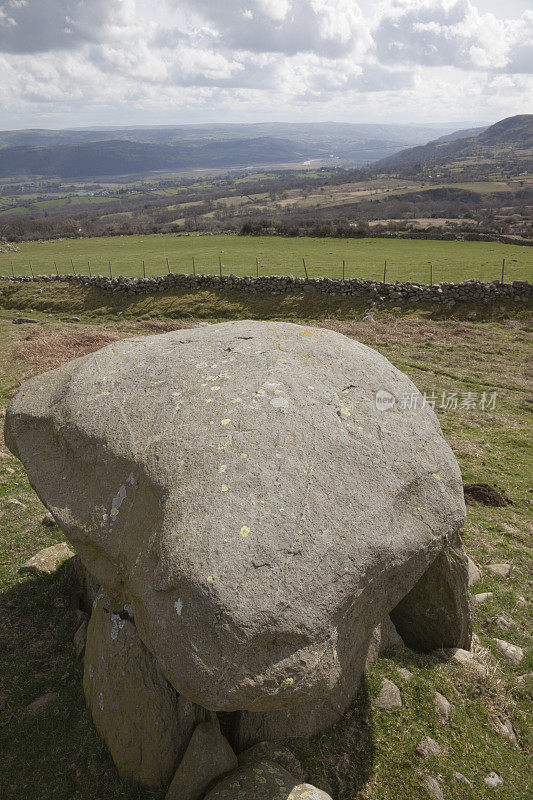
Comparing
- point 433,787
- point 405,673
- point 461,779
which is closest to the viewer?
point 433,787

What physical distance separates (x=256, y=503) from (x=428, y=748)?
14.5 ft

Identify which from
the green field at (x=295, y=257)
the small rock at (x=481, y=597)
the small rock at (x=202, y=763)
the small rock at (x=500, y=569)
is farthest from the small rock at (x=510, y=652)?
the green field at (x=295, y=257)

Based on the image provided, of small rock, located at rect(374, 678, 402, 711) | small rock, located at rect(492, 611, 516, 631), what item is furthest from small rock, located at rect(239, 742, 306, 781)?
small rock, located at rect(492, 611, 516, 631)

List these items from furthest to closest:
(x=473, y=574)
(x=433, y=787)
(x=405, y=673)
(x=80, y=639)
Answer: (x=473, y=574)
(x=80, y=639)
(x=405, y=673)
(x=433, y=787)

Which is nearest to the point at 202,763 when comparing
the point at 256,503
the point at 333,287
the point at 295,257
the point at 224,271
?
the point at 256,503

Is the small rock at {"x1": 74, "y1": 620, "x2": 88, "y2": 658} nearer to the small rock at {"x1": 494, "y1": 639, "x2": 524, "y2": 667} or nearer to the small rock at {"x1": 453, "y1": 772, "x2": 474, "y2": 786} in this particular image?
the small rock at {"x1": 453, "y1": 772, "x2": 474, "y2": 786}

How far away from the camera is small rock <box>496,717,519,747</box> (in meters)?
7.08

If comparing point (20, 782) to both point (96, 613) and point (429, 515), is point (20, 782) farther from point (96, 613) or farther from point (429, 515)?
point (429, 515)

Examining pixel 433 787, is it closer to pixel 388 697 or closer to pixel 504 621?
pixel 388 697

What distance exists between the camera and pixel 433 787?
20.4 ft

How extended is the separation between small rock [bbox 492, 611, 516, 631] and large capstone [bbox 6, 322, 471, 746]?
1.21 m

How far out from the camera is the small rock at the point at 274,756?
20.1 ft

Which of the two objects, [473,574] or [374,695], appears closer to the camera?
[374,695]

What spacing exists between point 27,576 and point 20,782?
441cm
